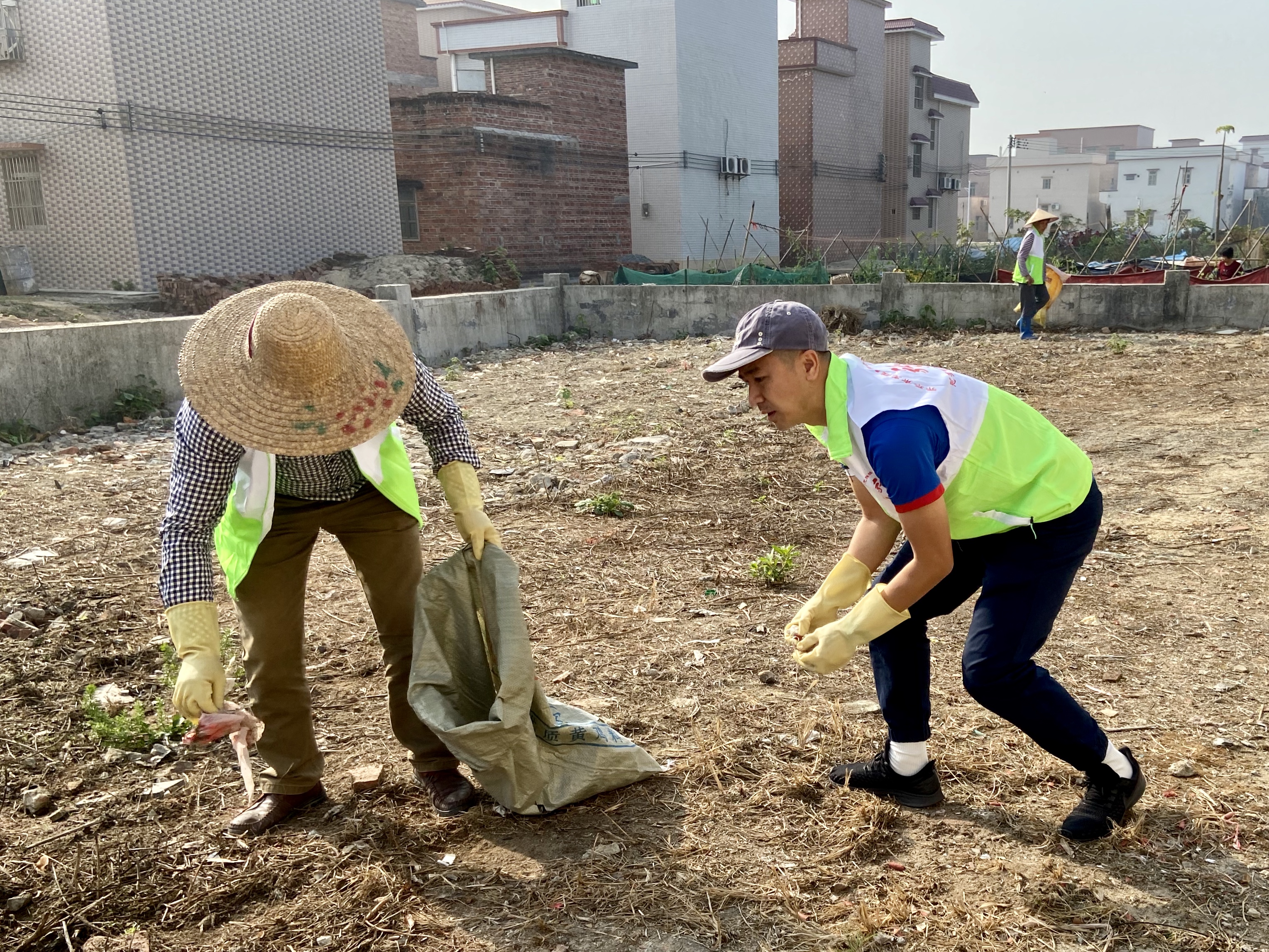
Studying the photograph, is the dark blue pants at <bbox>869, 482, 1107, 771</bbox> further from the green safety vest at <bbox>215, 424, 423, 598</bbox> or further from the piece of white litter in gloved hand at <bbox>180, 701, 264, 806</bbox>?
the piece of white litter in gloved hand at <bbox>180, 701, 264, 806</bbox>

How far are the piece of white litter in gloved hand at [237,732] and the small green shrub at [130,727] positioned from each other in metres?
0.50

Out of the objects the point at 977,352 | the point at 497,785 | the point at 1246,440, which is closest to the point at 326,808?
the point at 497,785

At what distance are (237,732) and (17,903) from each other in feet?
1.93

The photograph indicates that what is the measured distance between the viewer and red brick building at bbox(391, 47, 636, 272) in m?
20.0

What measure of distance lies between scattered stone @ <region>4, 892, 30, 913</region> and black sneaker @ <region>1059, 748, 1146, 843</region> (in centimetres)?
247

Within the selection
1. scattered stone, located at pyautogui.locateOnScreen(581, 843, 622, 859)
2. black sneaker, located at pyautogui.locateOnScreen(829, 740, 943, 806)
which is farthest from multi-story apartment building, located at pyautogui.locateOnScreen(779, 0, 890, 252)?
scattered stone, located at pyautogui.locateOnScreen(581, 843, 622, 859)

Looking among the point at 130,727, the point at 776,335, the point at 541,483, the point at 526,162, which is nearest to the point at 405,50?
the point at 526,162

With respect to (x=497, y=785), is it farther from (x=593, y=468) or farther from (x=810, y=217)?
(x=810, y=217)

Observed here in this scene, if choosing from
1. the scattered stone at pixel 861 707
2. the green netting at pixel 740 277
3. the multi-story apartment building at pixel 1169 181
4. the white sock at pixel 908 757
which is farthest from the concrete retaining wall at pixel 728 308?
the multi-story apartment building at pixel 1169 181

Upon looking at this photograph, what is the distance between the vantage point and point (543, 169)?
2173cm

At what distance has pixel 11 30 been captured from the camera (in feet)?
49.4

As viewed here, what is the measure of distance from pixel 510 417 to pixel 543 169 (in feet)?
47.4

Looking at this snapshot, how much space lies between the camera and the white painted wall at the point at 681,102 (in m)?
24.9

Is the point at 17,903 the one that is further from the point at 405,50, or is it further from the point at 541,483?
the point at 405,50
